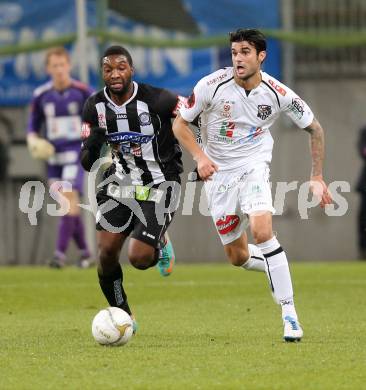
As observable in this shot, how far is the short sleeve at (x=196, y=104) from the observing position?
8.66 meters

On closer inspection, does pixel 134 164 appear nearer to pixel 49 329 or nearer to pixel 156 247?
pixel 156 247

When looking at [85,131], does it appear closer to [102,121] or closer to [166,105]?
[102,121]

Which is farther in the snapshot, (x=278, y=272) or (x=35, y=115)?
(x=35, y=115)

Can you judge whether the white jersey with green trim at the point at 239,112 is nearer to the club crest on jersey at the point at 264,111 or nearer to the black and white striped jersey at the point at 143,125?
the club crest on jersey at the point at 264,111

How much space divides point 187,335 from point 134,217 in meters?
0.88

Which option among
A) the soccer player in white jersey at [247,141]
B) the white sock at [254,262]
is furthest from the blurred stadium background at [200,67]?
the soccer player in white jersey at [247,141]

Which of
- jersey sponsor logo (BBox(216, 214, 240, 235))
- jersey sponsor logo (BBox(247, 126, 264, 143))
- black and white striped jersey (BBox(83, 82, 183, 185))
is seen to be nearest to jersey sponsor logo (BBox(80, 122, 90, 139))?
black and white striped jersey (BBox(83, 82, 183, 185))

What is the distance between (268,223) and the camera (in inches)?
325

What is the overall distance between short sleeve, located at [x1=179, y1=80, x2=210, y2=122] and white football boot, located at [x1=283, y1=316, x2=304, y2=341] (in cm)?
156

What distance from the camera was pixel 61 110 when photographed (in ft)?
49.9

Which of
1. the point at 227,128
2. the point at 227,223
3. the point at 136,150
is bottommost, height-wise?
the point at 227,223

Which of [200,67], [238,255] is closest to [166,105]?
[238,255]

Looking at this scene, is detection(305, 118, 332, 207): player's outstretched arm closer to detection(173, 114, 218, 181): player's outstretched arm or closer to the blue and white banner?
detection(173, 114, 218, 181): player's outstretched arm

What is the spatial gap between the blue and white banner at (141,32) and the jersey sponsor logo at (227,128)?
27.6 ft
